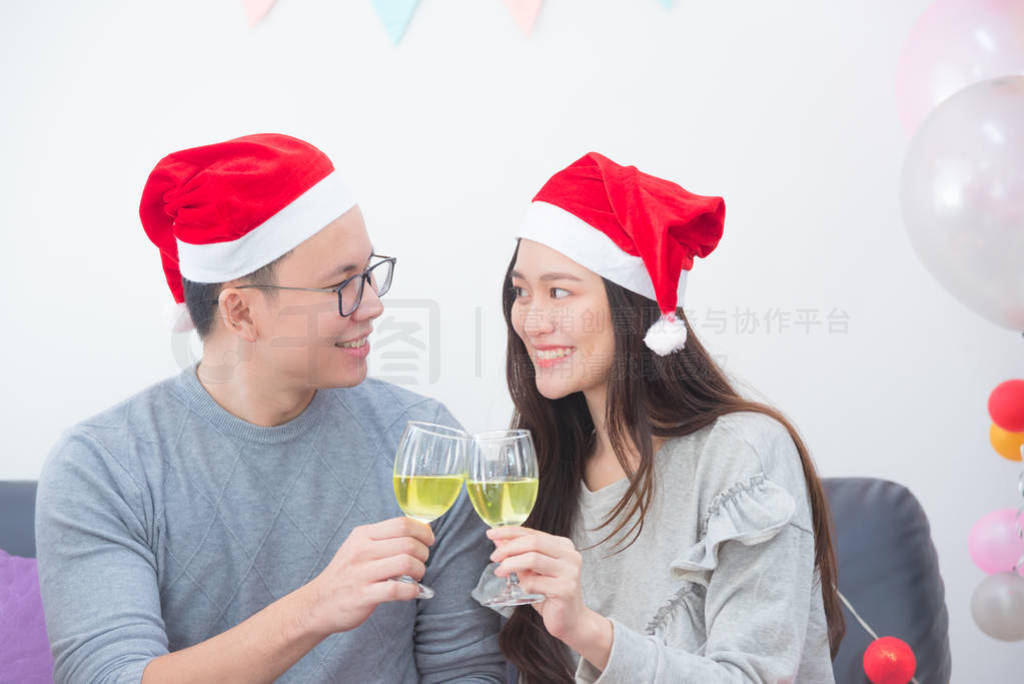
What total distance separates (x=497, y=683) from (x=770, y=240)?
4.43ft

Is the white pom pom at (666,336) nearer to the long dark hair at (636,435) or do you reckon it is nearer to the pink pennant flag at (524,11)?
the long dark hair at (636,435)

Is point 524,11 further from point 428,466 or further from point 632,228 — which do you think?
point 428,466

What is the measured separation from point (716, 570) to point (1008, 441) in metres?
0.91

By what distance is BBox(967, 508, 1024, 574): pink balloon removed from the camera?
2156mm

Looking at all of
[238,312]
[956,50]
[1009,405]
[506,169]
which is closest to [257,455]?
[238,312]

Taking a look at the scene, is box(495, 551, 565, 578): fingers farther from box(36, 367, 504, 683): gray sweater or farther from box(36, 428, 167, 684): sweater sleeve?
box(36, 428, 167, 684): sweater sleeve

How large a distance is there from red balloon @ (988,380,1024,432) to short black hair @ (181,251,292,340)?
147 centimetres

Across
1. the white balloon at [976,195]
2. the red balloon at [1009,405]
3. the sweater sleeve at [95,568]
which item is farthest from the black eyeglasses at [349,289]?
the red balloon at [1009,405]

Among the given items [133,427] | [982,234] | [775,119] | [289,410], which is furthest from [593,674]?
[775,119]

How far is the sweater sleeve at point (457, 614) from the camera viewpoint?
5.66 feet

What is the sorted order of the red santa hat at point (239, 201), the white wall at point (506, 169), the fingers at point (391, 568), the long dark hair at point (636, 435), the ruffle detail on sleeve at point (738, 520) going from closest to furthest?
1. the fingers at point (391, 568)
2. the ruffle detail on sleeve at point (738, 520)
3. the red santa hat at point (239, 201)
4. the long dark hair at point (636, 435)
5. the white wall at point (506, 169)

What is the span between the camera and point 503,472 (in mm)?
1361

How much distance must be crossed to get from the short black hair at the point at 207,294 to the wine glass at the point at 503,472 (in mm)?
553

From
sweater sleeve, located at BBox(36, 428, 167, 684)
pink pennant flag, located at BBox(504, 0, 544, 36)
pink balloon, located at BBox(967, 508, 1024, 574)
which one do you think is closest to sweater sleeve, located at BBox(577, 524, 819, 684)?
sweater sleeve, located at BBox(36, 428, 167, 684)
